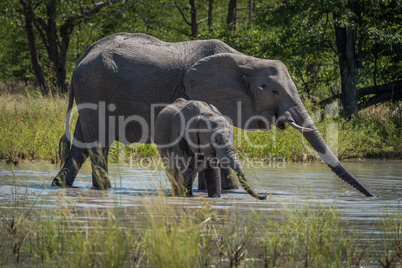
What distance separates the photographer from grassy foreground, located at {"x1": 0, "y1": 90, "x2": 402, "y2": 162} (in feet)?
41.9

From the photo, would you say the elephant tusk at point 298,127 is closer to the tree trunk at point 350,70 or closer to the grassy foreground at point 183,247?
the grassy foreground at point 183,247

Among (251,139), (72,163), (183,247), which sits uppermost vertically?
(251,139)

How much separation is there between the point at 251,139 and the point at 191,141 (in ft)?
21.5

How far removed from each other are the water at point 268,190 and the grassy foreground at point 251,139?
2.04 feet

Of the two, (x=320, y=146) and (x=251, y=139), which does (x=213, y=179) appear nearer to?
(x=320, y=146)

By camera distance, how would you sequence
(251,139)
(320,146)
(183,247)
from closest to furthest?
(183,247) < (320,146) < (251,139)

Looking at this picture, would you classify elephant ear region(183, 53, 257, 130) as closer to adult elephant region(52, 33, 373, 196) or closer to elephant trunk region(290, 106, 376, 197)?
adult elephant region(52, 33, 373, 196)

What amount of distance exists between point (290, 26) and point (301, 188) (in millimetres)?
10801

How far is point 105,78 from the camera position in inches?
363

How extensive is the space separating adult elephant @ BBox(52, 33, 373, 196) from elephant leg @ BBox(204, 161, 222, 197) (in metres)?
1.19

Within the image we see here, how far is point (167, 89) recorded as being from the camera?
9.12 m

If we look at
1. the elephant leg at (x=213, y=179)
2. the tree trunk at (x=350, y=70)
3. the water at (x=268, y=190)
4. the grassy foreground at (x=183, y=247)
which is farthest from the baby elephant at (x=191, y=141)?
the tree trunk at (x=350, y=70)

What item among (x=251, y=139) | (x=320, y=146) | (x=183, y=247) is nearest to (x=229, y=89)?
(x=320, y=146)

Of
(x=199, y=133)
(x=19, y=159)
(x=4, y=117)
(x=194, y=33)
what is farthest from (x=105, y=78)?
(x=194, y=33)
